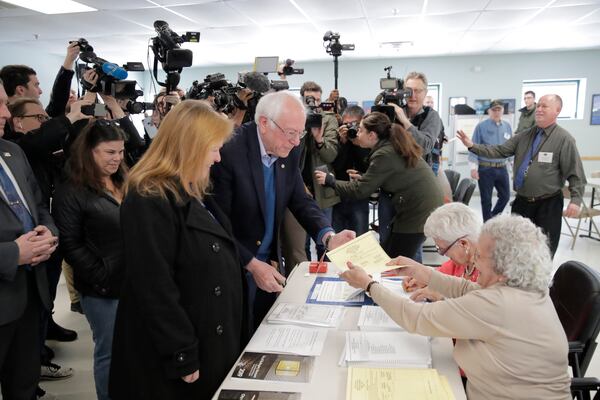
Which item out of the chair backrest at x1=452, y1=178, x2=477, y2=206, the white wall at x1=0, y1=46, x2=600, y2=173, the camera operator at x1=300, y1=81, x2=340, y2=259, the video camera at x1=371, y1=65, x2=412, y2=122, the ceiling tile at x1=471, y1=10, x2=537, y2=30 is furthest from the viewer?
the white wall at x1=0, y1=46, x2=600, y2=173

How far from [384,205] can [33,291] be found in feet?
8.36

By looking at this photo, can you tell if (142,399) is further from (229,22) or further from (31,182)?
(229,22)

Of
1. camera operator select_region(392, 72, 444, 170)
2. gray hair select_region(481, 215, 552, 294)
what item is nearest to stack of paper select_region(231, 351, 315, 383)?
gray hair select_region(481, 215, 552, 294)

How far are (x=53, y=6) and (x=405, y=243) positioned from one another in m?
5.22

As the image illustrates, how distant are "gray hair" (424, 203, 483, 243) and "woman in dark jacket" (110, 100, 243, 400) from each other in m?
0.86

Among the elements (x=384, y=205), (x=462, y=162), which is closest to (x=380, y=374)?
(x=384, y=205)

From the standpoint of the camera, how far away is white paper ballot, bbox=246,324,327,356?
138 cm

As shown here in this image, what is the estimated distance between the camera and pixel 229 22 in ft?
19.5

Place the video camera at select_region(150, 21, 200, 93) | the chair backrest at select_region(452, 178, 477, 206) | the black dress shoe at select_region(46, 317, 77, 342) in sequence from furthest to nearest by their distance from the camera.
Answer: the chair backrest at select_region(452, 178, 477, 206), the black dress shoe at select_region(46, 317, 77, 342), the video camera at select_region(150, 21, 200, 93)

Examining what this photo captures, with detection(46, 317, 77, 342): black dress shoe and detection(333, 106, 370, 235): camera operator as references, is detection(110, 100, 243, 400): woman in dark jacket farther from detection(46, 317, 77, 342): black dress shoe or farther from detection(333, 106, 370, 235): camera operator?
detection(333, 106, 370, 235): camera operator

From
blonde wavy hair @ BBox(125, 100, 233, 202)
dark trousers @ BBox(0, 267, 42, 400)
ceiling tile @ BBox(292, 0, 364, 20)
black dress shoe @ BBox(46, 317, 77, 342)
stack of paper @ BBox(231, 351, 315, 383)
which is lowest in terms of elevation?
black dress shoe @ BBox(46, 317, 77, 342)

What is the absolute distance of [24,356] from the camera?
186 cm

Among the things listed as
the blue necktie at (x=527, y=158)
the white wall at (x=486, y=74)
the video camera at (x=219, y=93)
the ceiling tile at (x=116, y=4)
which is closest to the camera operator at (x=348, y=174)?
the video camera at (x=219, y=93)

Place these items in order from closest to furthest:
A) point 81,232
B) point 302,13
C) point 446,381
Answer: point 446,381, point 81,232, point 302,13
